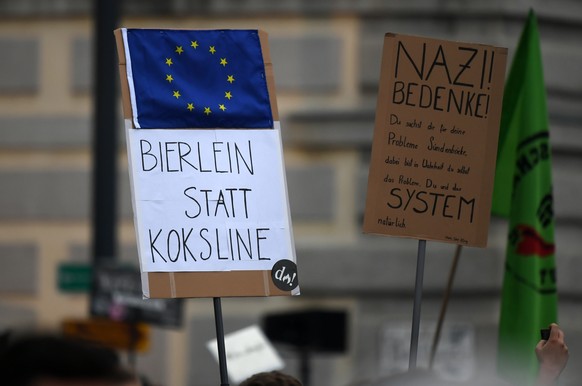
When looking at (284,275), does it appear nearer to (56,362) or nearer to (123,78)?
(123,78)

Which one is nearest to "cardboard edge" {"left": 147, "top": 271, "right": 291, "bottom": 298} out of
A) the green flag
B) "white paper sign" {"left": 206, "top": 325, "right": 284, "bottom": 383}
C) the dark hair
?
the green flag

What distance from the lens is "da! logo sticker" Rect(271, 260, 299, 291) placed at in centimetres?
440

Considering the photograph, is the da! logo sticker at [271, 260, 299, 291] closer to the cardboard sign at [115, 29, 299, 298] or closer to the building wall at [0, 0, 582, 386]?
the cardboard sign at [115, 29, 299, 298]

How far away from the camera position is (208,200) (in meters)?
4.40

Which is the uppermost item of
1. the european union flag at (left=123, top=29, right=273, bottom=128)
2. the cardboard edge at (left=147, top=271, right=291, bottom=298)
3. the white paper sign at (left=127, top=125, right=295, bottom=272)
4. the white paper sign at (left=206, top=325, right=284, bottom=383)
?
the european union flag at (left=123, top=29, right=273, bottom=128)

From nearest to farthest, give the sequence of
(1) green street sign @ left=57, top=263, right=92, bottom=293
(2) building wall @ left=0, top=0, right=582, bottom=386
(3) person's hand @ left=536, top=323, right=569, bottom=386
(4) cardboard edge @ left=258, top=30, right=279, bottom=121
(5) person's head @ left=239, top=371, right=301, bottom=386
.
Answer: (5) person's head @ left=239, top=371, right=301, bottom=386 → (3) person's hand @ left=536, top=323, right=569, bottom=386 → (4) cardboard edge @ left=258, top=30, right=279, bottom=121 → (1) green street sign @ left=57, top=263, right=92, bottom=293 → (2) building wall @ left=0, top=0, right=582, bottom=386

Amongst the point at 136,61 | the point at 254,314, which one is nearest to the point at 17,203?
the point at 254,314

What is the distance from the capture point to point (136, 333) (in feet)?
32.5

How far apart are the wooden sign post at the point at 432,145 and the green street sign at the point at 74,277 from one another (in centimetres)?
629

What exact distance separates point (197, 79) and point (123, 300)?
554 cm

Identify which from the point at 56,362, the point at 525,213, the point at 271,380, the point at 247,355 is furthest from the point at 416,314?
the point at 247,355

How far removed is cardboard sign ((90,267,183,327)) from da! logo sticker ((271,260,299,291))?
536cm

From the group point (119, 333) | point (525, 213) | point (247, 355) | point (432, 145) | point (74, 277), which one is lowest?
point (119, 333)

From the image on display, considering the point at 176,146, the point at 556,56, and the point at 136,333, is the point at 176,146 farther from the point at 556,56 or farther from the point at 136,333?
the point at 556,56
